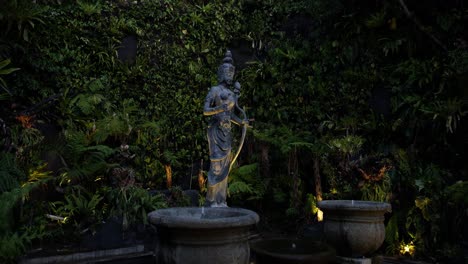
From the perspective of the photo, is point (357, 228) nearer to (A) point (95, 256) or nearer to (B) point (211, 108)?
(B) point (211, 108)

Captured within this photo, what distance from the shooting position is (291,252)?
15.3 ft

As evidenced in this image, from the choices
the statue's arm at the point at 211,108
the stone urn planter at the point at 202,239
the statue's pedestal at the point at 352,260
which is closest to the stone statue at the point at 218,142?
the statue's arm at the point at 211,108

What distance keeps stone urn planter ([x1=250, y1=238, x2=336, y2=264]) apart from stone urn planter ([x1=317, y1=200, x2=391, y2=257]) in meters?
0.51

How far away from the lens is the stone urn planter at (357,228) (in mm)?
5410

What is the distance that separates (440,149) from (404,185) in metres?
1.56

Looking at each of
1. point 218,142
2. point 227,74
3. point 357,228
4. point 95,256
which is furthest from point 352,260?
point 95,256

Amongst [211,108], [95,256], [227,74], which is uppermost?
[227,74]

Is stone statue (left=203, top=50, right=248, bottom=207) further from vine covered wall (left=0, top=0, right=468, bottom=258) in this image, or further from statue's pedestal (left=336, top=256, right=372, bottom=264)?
vine covered wall (left=0, top=0, right=468, bottom=258)

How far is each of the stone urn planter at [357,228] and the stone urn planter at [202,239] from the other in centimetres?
279

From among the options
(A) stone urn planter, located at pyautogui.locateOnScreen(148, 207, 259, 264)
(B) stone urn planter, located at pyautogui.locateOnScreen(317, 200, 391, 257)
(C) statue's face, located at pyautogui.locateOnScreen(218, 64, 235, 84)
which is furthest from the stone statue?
(A) stone urn planter, located at pyautogui.locateOnScreen(148, 207, 259, 264)

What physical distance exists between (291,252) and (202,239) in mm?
2057

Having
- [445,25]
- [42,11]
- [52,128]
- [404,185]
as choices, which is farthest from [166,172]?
[445,25]

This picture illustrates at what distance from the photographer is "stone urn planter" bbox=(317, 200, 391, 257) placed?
541cm

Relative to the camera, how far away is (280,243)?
211 inches
